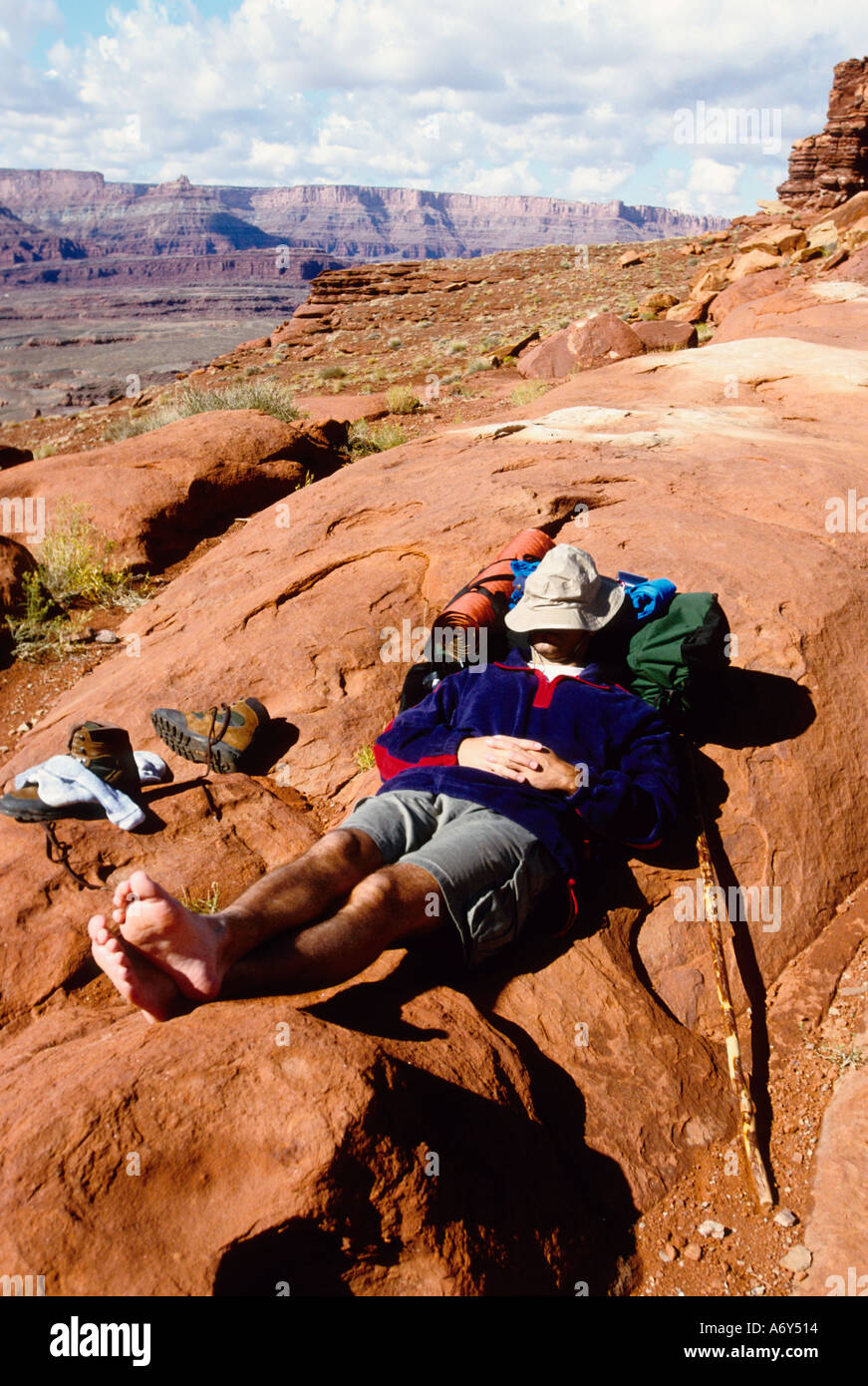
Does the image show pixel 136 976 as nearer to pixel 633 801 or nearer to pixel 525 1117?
pixel 525 1117

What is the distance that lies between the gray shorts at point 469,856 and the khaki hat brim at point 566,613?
85cm

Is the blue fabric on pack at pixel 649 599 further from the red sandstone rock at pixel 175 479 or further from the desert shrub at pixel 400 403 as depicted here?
the desert shrub at pixel 400 403

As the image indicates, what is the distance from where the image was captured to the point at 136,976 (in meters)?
2.36

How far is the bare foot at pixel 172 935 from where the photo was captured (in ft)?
7.39

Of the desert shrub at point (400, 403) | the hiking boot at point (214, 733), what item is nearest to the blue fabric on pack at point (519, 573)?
the hiking boot at point (214, 733)

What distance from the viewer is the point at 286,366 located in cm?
2778

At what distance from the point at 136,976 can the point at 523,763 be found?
1.55 metres

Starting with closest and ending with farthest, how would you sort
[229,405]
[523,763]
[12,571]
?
[523,763] → [12,571] → [229,405]

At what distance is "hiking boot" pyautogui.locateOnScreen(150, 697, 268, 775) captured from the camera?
4.41 meters

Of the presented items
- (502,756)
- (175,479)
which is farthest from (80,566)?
(502,756)

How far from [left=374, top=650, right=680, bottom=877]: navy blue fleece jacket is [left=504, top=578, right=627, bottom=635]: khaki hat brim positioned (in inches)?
7.5
